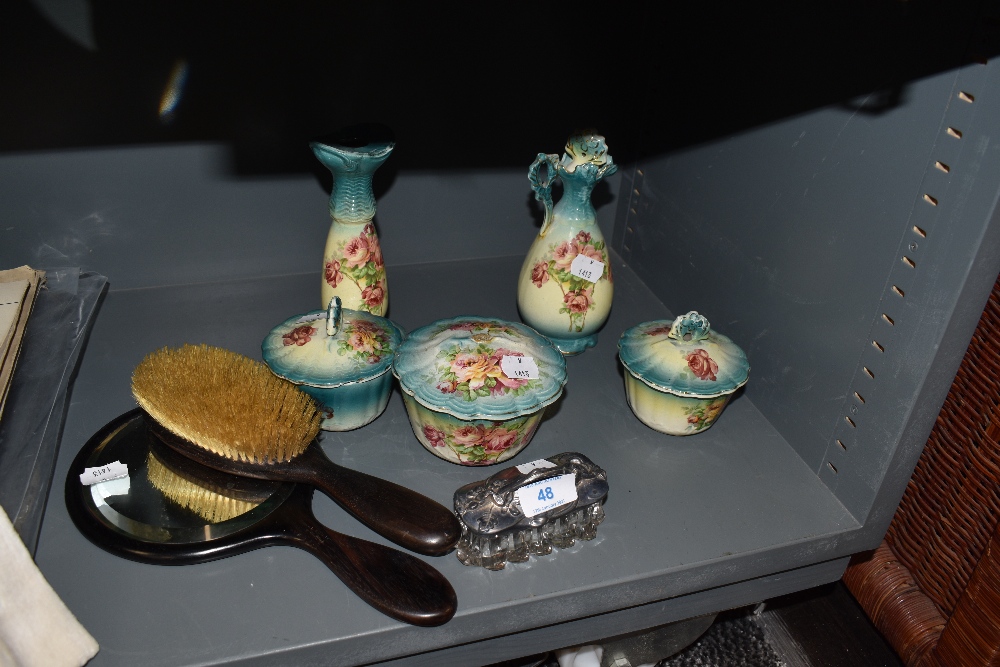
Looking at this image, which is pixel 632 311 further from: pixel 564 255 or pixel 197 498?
pixel 197 498

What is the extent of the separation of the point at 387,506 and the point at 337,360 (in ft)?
0.45

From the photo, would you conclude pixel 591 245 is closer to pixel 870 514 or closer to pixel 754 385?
pixel 754 385

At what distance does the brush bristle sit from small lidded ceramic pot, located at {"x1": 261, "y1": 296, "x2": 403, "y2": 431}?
0.02m

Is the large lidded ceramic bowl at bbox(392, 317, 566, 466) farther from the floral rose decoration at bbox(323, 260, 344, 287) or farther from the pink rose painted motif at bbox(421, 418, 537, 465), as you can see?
the floral rose decoration at bbox(323, 260, 344, 287)

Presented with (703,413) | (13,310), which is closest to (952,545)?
(703,413)

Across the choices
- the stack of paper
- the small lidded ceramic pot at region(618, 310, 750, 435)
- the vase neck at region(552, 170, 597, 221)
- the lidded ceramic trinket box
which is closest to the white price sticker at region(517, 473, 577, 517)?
the lidded ceramic trinket box

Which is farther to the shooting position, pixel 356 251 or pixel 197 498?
pixel 356 251

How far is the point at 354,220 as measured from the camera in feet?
2.20

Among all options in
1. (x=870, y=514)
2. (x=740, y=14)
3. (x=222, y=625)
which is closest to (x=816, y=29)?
(x=740, y=14)

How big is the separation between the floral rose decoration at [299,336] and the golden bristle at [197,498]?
13 centimetres

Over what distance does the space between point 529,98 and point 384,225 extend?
0.21 metres

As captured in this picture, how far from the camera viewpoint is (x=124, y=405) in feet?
2.15

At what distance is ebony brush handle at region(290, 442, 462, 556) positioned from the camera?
0.50m

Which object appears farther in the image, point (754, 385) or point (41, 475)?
point (754, 385)
